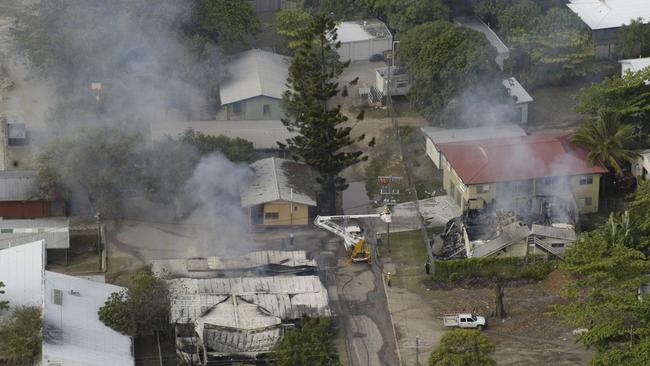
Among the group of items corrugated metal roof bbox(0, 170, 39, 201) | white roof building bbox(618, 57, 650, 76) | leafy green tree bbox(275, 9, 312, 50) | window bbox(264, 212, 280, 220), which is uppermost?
leafy green tree bbox(275, 9, 312, 50)

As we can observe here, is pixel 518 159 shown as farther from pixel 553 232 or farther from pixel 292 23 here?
pixel 292 23

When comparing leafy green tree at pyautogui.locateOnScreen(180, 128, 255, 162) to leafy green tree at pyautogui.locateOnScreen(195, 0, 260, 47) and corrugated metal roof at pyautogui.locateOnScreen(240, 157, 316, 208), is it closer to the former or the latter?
corrugated metal roof at pyautogui.locateOnScreen(240, 157, 316, 208)

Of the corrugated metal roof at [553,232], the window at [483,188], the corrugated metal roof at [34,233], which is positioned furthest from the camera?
the window at [483,188]

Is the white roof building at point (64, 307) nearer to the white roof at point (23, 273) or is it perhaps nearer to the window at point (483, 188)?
the white roof at point (23, 273)

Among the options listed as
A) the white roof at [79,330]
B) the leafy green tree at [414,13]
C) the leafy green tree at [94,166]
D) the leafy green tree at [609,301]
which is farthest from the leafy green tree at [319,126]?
the leafy green tree at [609,301]

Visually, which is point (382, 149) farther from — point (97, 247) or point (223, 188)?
point (97, 247)

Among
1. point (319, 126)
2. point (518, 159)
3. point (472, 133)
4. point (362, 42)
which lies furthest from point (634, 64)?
point (319, 126)

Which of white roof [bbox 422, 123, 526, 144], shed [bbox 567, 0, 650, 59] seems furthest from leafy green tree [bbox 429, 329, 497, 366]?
shed [bbox 567, 0, 650, 59]
